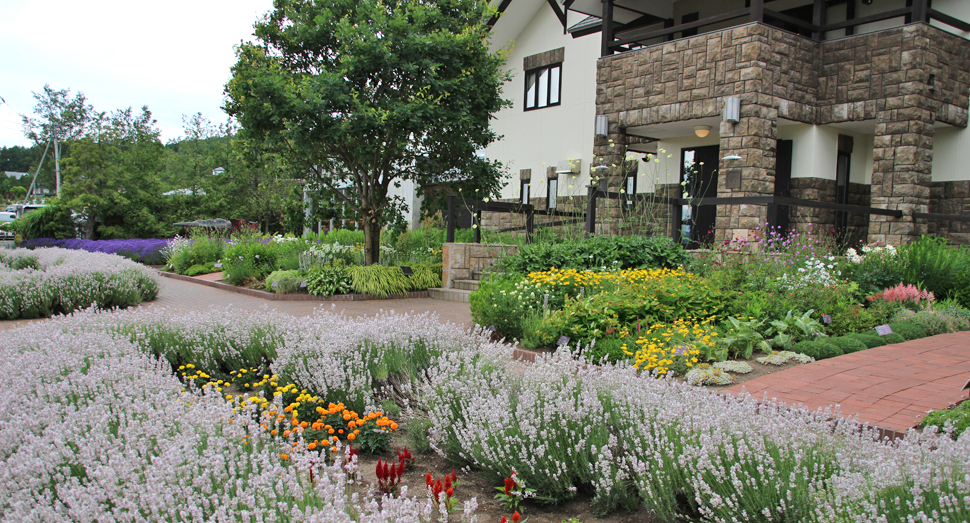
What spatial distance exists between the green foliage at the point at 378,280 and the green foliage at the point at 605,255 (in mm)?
3312

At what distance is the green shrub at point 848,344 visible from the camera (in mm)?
6301

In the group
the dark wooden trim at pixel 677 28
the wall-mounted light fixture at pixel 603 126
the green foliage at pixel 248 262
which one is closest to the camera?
the dark wooden trim at pixel 677 28

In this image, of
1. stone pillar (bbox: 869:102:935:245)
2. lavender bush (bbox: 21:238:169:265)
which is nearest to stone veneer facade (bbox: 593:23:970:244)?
stone pillar (bbox: 869:102:935:245)

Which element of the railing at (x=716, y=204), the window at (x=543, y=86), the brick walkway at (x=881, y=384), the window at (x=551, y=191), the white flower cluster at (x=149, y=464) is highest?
the window at (x=543, y=86)

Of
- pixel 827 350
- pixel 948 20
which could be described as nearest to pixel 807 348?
pixel 827 350

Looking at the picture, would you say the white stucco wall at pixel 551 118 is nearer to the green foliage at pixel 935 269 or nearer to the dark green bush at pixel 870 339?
the green foliage at pixel 935 269

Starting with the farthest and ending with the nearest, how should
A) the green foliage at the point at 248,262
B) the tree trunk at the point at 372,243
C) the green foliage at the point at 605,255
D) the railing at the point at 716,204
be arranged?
1. the green foliage at the point at 248,262
2. the tree trunk at the point at 372,243
3. the railing at the point at 716,204
4. the green foliage at the point at 605,255

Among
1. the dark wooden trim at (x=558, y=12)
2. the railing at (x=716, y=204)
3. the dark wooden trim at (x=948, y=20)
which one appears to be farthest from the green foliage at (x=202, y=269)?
the dark wooden trim at (x=948, y=20)

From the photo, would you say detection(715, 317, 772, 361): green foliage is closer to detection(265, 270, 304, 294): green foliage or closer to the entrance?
detection(265, 270, 304, 294): green foliage

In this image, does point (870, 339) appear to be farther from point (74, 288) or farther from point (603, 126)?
point (74, 288)

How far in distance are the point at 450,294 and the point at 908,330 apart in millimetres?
7189

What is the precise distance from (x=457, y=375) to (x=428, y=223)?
48.9ft

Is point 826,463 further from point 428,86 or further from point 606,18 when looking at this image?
point 606,18

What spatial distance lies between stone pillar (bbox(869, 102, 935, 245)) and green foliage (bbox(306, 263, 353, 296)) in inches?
389
